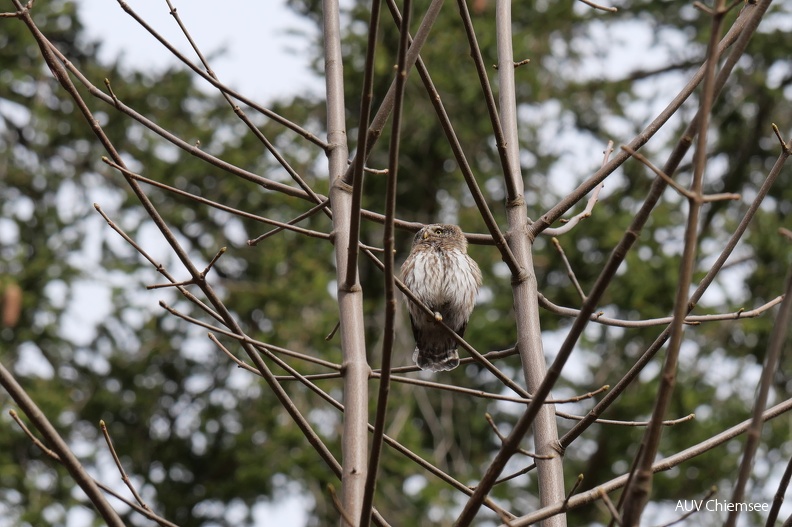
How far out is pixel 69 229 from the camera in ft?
33.9

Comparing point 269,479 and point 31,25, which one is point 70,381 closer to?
point 269,479

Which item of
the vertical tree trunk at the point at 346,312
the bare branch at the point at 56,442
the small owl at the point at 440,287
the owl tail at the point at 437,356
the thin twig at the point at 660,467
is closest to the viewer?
the bare branch at the point at 56,442

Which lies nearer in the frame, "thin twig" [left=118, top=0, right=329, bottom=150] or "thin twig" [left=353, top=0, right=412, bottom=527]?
"thin twig" [left=353, top=0, right=412, bottom=527]

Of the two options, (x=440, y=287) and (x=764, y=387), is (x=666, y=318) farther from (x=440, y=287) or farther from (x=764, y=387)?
(x=440, y=287)

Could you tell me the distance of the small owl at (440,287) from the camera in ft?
15.5

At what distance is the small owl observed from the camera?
4.73 metres

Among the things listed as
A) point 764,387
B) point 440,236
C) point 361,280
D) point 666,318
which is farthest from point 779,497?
point 361,280

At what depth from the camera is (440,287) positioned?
16.1 ft

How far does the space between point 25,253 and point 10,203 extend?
85cm

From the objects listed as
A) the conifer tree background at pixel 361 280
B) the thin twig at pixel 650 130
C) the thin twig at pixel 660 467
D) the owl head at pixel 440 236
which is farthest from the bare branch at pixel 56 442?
the conifer tree background at pixel 361 280

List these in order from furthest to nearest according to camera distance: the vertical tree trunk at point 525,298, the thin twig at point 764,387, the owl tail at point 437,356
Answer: the owl tail at point 437,356
the vertical tree trunk at point 525,298
the thin twig at point 764,387

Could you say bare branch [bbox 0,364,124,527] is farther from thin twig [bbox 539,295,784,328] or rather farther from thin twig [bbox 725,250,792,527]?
thin twig [bbox 539,295,784,328]

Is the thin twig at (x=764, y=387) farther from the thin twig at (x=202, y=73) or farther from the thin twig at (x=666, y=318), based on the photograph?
the thin twig at (x=202, y=73)

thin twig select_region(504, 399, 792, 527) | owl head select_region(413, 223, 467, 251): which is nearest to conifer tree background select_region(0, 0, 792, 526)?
owl head select_region(413, 223, 467, 251)
